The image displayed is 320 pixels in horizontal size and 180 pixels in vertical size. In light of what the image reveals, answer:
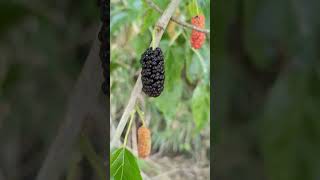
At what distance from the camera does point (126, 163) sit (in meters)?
1.57

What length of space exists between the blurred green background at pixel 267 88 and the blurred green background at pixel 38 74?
0.40 meters

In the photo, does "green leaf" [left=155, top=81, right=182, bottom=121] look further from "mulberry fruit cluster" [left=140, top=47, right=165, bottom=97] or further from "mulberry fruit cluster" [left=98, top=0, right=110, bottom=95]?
"mulberry fruit cluster" [left=98, top=0, right=110, bottom=95]

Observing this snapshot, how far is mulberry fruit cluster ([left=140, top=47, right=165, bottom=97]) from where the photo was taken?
1.53 metres

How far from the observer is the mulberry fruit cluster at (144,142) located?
155 cm

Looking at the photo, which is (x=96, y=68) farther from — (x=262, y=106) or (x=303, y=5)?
(x=303, y=5)

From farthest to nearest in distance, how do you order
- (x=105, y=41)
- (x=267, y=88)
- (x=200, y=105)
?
(x=105, y=41) < (x=200, y=105) < (x=267, y=88)

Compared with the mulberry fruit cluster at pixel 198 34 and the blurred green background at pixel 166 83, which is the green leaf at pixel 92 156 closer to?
the blurred green background at pixel 166 83

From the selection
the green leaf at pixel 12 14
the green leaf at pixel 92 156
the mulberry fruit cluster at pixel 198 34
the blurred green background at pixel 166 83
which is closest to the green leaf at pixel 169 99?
the blurred green background at pixel 166 83

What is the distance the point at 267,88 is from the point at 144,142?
0.39 meters

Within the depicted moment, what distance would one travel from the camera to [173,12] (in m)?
1.54

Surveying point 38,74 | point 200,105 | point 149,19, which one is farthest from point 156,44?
point 38,74

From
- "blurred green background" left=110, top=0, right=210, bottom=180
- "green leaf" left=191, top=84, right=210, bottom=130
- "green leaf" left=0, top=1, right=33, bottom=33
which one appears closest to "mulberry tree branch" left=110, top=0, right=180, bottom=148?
"blurred green background" left=110, top=0, right=210, bottom=180

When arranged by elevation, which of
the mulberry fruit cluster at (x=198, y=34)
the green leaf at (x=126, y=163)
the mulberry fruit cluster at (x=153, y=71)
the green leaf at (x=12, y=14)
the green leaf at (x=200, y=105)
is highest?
the green leaf at (x=12, y=14)

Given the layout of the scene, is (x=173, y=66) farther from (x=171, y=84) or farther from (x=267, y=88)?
(x=267, y=88)
